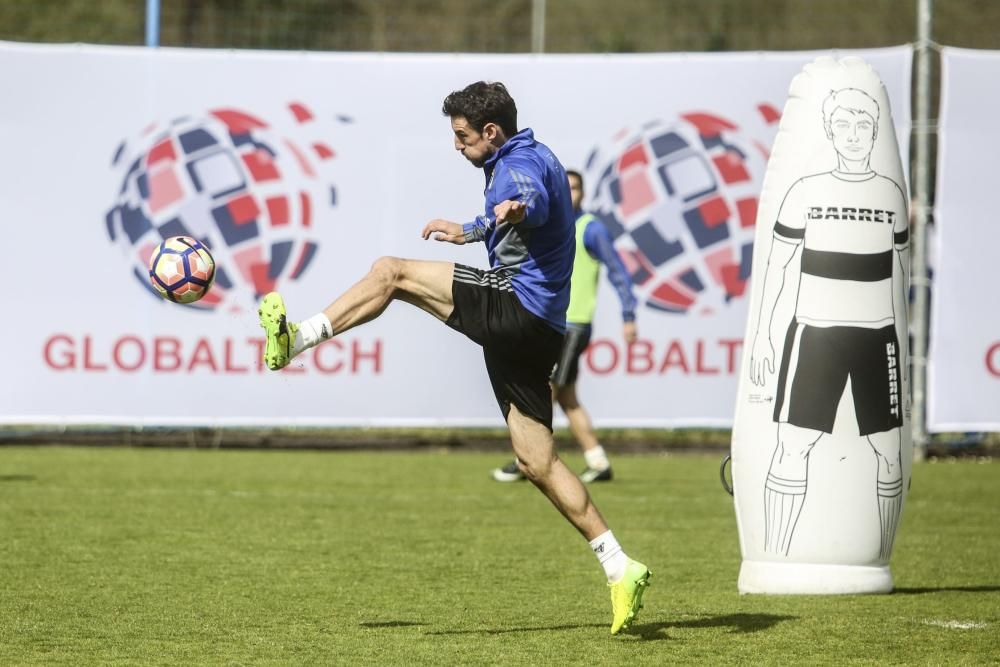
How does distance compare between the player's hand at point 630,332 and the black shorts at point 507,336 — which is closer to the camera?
the black shorts at point 507,336

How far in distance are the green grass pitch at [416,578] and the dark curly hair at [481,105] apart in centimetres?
210

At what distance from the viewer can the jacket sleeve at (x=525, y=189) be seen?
236 inches

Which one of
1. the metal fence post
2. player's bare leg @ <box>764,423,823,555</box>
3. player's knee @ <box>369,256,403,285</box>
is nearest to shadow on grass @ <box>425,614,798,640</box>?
player's bare leg @ <box>764,423,823,555</box>

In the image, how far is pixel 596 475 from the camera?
12.6m

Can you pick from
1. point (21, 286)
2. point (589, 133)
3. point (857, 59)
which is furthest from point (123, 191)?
point (857, 59)

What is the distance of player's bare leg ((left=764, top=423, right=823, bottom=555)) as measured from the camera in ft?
24.1

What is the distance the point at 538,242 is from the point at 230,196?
9086 millimetres

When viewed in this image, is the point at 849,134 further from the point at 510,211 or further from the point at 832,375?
the point at 510,211

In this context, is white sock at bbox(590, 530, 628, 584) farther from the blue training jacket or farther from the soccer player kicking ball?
the blue training jacket

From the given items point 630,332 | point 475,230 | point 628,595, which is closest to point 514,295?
point 475,230

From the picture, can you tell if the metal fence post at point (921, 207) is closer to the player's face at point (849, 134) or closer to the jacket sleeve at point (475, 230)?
the player's face at point (849, 134)

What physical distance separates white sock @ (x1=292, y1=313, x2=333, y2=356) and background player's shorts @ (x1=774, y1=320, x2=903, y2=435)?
96.8 inches

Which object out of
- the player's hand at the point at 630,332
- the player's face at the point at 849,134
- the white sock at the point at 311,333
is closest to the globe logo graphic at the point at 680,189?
the player's hand at the point at 630,332

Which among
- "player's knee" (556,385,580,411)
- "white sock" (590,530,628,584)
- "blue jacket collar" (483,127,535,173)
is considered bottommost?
"player's knee" (556,385,580,411)
